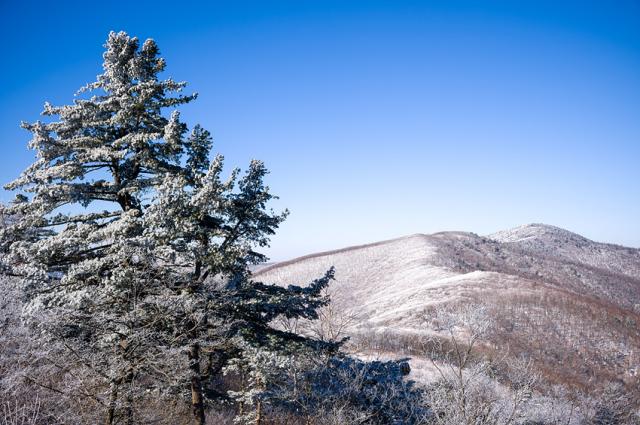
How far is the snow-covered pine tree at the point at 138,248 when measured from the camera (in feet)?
27.3

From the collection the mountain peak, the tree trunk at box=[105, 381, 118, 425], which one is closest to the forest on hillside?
the tree trunk at box=[105, 381, 118, 425]

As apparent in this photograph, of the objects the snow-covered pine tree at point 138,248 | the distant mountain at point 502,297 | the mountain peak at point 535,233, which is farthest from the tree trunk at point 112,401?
the mountain peak at point 535,233

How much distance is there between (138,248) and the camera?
8414mm

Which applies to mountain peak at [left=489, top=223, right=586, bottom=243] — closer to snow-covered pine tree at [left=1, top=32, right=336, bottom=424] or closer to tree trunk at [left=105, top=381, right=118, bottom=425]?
snow-covered pine tree at [left=1, top=32, right=336, bottom=424]

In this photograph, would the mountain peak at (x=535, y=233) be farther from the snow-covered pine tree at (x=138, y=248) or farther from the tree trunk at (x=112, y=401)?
the tree trunk at (x=112, y=401)

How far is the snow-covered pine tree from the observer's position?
8312 mm

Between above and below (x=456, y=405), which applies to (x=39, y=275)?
above

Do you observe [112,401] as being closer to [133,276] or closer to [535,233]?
[133,276]

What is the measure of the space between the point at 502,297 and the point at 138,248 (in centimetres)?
4722

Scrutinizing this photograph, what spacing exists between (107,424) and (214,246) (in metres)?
4.37

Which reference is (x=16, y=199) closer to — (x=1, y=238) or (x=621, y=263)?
(x=1, y=238)

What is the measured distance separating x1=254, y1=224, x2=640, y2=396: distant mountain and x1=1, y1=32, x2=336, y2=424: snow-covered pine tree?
84.0 feet

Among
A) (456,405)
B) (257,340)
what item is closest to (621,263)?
(456,405)

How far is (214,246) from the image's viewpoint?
376 inches
